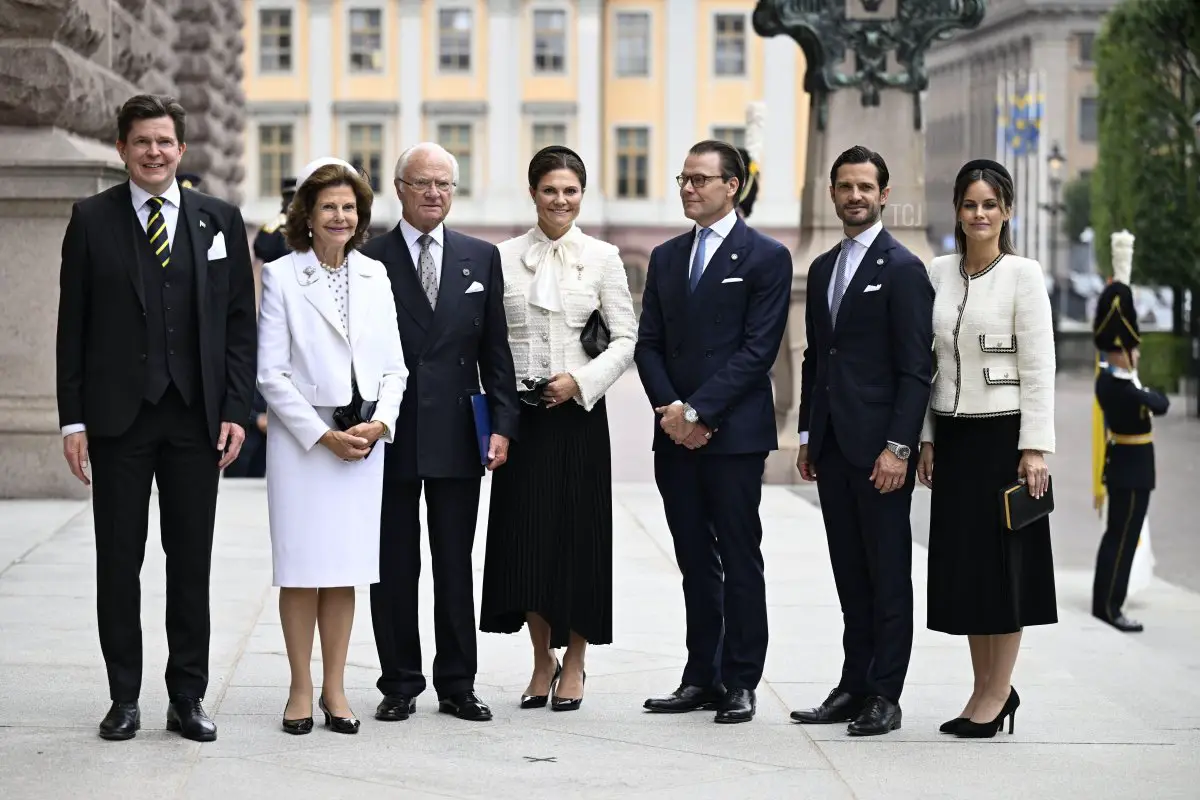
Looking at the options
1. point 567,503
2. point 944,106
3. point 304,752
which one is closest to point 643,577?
point 567,503

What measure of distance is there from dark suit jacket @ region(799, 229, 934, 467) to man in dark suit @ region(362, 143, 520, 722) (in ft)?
3.76

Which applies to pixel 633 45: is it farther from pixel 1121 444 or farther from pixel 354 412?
pixel 354 412

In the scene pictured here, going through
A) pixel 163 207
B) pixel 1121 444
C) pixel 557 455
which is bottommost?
pixel 1121 444

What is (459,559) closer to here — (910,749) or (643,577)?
(910,749)

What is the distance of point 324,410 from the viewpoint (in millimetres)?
7195

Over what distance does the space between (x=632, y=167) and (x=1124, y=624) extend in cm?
5753

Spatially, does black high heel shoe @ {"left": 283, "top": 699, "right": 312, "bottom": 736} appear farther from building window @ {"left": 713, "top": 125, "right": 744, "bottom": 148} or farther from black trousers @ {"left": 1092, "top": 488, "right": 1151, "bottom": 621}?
building window @ {"left": 713, "top": 125, "right": 744, "bottom": 148}

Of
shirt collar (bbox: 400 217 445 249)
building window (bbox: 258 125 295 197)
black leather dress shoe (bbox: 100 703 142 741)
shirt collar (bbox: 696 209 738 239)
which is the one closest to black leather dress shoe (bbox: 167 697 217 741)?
black leather dress shoe (bbox: 100 703 142 741)

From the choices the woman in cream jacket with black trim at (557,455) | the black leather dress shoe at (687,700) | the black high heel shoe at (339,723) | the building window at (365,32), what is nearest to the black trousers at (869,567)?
the black leather dress shoe at (687,700)

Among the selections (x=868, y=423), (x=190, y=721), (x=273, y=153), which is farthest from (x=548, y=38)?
(x=190, y=721)

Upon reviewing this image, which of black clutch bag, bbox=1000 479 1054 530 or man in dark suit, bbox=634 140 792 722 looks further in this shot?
man in dark suit, bbox=634 140 792 722

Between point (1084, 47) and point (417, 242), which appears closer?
point (417, 242)

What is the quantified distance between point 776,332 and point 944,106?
349ft

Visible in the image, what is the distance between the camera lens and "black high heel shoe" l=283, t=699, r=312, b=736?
7172 millimetres
